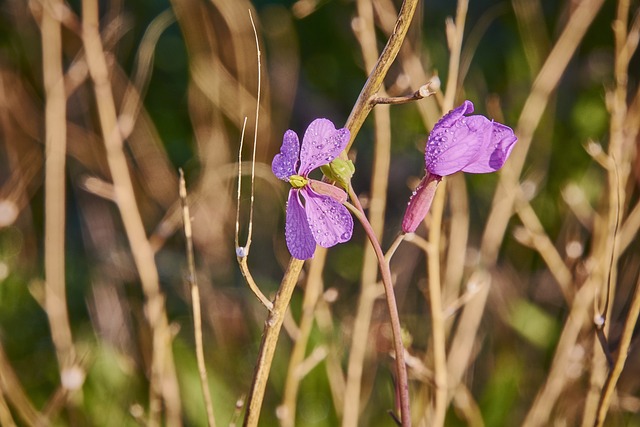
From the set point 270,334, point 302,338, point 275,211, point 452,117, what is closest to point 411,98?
point 452,117

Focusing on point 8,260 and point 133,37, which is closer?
point 8,260

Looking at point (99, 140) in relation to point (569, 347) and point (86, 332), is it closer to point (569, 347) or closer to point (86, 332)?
point (86, 332)

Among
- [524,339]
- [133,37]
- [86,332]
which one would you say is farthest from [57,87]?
[133,37]

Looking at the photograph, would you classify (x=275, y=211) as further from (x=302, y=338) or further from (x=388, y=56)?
(x=388, y=56)

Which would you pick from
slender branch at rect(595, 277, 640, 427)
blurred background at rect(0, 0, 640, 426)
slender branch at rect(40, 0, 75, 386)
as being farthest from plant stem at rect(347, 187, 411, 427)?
slender branch at rect(40, 0, 75, 386)

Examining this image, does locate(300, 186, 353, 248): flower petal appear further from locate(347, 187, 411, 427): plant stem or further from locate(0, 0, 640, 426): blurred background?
locate(0, 0, 640, 426): blurred background
